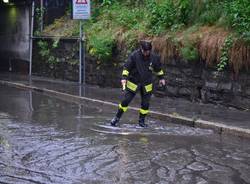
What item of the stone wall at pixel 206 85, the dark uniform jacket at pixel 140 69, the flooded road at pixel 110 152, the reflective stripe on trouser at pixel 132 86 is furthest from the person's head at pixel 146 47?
the stone wall at pixel 206 85

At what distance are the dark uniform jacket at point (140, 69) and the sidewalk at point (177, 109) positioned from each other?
1.35 m

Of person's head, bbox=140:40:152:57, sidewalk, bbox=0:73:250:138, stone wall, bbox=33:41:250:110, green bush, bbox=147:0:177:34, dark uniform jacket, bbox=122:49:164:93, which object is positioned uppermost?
green bush, bbox=147:0:177:34

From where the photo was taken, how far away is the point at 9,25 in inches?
1138

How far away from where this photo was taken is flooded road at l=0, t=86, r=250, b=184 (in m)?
8.01

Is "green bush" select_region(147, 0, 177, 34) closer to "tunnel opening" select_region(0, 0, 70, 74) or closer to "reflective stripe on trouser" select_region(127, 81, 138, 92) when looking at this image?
"reflective stripe on trouser" select_region(127, 81, 138, 92)

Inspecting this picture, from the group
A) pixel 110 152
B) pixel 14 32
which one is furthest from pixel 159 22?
pixel 14 32

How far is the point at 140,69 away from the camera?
12.3 meters

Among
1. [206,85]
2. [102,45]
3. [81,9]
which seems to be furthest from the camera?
[81,9]

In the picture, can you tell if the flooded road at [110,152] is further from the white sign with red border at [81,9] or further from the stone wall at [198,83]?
the white sign with red border at [81,9]

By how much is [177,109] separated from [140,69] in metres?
2.56

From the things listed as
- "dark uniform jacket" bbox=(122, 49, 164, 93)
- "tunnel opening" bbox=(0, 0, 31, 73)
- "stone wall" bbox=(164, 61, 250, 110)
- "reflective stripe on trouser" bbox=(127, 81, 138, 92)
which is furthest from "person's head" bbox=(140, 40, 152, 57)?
"tunnel opening" bbox=(0, 0, 31, 73)

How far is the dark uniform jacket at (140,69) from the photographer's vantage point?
12305mm

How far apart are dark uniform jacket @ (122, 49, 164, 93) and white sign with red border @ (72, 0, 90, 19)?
7.88 meters

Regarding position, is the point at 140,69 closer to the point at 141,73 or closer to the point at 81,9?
the point at 141,73
